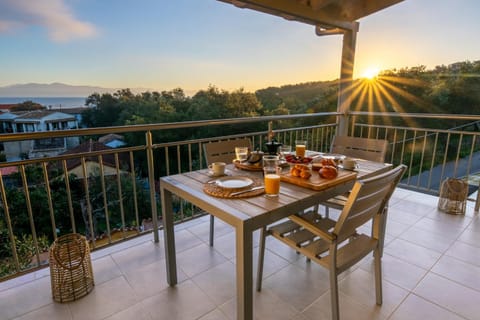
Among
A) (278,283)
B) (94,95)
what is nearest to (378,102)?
(278,283)

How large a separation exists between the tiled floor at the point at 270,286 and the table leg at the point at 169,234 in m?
0.09

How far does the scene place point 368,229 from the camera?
255 centimetres

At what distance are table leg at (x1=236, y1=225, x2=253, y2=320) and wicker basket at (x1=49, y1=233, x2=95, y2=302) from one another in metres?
1.14

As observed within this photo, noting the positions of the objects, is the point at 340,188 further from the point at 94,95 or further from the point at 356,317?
the point at 94,95

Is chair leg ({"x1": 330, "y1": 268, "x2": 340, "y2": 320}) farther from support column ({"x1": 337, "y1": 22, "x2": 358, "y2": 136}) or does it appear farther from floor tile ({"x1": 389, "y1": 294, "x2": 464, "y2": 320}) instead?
support column ({"x1": 337, "y1": 22, "x2": 358, "y2": 136})

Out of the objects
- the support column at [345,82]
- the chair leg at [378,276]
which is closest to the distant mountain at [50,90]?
the support column at [345,82]

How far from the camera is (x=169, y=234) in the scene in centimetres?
172

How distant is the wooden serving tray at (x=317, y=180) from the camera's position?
142cm

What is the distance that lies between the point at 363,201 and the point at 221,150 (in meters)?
1.31

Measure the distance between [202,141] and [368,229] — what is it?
1.86 m

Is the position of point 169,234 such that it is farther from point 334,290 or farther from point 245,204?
point 334,290

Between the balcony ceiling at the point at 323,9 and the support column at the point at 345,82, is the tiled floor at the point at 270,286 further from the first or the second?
the balcony ceiling at the point at 323,9

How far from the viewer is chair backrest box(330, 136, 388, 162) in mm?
2221

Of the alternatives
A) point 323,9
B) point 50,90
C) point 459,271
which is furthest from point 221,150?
point 50,90
